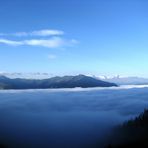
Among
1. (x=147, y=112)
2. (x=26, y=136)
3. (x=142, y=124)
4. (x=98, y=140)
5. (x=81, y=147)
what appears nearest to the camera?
(x=142, y=124)

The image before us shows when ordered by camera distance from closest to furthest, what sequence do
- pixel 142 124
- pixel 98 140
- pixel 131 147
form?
pixel 131 147, pixel 142 124, pixel 98 140

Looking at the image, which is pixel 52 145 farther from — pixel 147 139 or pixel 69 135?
pixel 147 139

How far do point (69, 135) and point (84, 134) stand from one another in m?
10.6

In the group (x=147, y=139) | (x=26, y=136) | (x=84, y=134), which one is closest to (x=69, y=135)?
(x=84, y=134)

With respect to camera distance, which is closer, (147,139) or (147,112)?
(147,139)

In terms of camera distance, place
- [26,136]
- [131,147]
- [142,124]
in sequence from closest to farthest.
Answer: [131,147], [142,124], [26,136]

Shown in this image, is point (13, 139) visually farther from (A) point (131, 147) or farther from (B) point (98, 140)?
(A) point (131, 147)

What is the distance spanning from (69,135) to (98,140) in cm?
3806

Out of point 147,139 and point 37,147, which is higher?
point 147,139

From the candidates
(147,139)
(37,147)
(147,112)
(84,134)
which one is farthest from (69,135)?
(147,139)

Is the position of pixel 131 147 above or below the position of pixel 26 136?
above

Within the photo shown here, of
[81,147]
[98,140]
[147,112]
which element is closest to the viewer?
[147,112]

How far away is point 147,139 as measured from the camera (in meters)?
91.3

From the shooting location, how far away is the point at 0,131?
199750 mm
